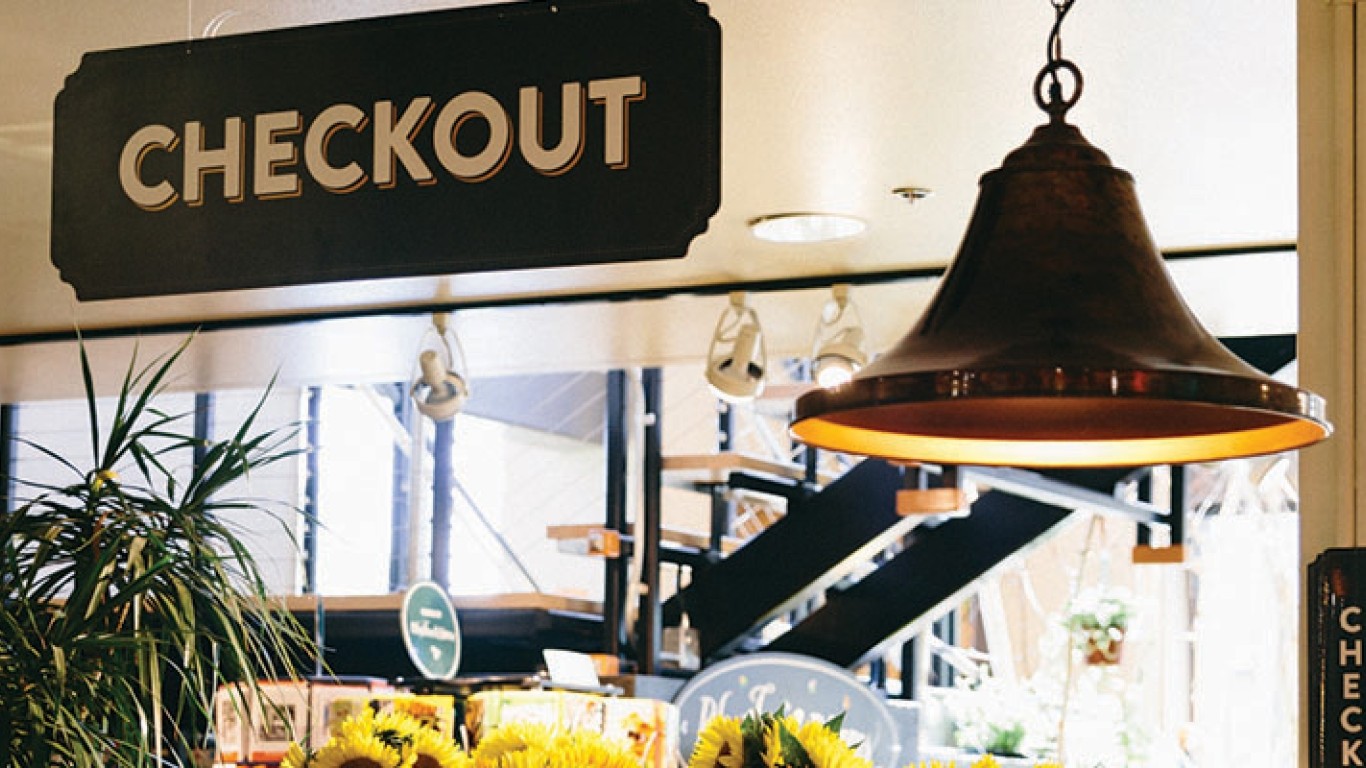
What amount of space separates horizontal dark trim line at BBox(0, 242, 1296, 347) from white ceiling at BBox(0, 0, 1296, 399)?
32 mm

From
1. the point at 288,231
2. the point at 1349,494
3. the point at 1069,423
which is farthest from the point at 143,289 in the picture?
the point at 1349,494

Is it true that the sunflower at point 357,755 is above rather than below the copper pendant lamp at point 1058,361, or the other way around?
below

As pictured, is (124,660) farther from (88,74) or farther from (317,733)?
(317,733)

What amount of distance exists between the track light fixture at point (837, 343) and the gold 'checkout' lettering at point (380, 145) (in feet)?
9.55

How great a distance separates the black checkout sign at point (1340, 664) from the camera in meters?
2.23

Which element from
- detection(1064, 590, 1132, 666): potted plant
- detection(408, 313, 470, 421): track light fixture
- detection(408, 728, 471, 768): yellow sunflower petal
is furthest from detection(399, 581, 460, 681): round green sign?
detection(1064, 590, 1132, 666): potted plant

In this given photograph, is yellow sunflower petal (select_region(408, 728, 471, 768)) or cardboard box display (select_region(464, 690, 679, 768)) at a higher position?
yellow sunflower petal (select_region(408, 728, 471, 768))

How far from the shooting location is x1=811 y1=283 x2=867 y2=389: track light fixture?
5.59m

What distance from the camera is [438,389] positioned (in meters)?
6.13

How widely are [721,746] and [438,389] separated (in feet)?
14.4

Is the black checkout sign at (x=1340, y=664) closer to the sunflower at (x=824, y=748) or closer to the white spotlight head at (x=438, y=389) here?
the sunflower at (x=824, y=748)

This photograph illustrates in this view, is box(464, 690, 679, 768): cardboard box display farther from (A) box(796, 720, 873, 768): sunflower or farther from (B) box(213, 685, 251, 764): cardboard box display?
(A) box(796, 720, 873, 768): sunflower

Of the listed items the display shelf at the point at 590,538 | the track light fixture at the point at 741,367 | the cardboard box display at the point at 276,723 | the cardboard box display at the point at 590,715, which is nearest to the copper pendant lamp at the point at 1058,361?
the cardboard box display at the point at 590,715

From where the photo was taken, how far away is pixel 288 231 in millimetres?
2719
